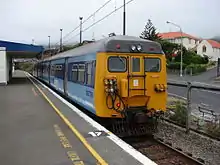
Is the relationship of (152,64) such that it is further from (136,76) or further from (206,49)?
(206,49)

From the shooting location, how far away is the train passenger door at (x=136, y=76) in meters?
10.2

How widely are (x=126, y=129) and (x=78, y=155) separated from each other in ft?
13.9

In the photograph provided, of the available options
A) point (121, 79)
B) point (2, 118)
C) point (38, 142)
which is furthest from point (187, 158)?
point (2, 118)

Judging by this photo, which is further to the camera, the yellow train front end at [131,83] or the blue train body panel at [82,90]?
the blue train body panel at [82,90]

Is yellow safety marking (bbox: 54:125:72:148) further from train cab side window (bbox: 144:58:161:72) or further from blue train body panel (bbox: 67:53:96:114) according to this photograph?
train cab side window (bbox: 144:58:161:72)

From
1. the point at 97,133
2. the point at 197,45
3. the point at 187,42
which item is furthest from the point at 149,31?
the point at 97,133

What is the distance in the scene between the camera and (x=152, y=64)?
10.7m

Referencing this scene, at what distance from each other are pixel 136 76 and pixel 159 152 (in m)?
2.47

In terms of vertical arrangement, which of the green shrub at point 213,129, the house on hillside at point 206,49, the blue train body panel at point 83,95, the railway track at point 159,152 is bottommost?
the railway track at point 159,152

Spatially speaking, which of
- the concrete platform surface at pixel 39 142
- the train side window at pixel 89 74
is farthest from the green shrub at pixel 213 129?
the concrete platform surface at pixel 39 142

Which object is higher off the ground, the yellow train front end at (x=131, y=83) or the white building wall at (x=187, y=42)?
the white building wall at (x=187, y=42)

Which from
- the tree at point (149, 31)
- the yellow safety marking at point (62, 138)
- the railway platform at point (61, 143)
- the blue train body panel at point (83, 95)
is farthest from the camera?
the tree at point (149, 31)

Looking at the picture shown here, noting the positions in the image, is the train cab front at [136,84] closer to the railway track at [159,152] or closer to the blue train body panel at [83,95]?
the railway track at [159,152]

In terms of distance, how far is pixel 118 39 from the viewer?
34.2 feet
